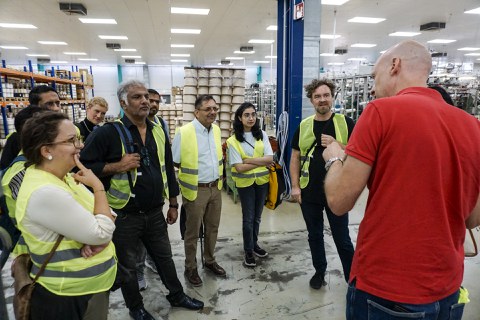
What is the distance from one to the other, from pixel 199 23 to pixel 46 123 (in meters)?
9.68

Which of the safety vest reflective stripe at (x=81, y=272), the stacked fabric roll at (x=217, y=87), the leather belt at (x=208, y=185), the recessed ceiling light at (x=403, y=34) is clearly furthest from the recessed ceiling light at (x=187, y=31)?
the safety vest reflective stripe at (x=81, y=272)

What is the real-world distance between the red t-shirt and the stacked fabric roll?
5.90 meters

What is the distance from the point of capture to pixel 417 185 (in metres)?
1.02

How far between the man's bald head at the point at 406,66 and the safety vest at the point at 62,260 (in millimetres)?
1386

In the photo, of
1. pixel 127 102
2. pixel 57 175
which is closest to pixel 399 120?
pixel 57 175

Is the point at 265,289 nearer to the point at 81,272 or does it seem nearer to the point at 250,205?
the point at 250,205

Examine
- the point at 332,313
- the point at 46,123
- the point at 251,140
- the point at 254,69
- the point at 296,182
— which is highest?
the point at 254,69

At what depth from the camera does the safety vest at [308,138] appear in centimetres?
251

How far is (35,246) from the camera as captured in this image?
130 cm

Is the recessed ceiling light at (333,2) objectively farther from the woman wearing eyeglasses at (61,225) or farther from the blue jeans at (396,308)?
the blue jeans at (396,308)

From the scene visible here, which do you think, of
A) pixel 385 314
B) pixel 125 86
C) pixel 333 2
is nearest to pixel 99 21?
pixel 333 2

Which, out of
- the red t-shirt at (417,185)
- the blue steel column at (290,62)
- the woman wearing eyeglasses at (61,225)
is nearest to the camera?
the red t-shirt at (417,185)

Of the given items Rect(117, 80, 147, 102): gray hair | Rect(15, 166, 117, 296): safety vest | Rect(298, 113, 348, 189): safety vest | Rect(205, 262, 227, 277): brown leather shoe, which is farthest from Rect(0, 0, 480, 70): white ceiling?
Rect(15, 166, 117, 296): safety vest

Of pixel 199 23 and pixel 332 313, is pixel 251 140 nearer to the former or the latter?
pixel 332 313
